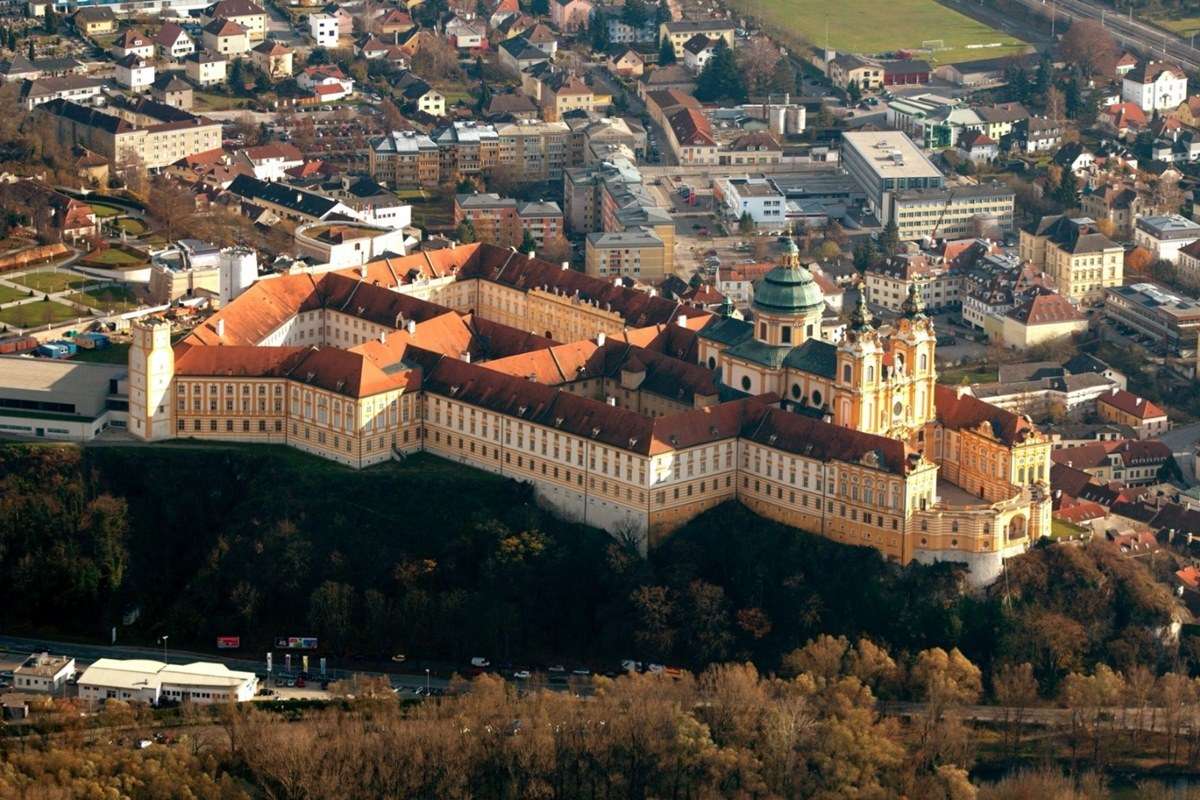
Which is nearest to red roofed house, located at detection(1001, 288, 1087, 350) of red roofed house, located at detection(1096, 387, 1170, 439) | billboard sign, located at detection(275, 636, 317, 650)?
red roofed house, located at detection(1096, 387, 1170, 439)

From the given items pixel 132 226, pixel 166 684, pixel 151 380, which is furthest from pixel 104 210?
pixel 166 684

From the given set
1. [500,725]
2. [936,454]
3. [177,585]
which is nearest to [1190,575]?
[936,454]

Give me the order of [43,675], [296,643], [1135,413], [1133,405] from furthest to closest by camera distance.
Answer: [1133,405]
[1135,413]
[296,643]
[43,675]

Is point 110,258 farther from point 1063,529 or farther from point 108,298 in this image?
point 1063,529

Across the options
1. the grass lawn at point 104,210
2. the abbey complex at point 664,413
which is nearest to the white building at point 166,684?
the abbey complex at point 664,413

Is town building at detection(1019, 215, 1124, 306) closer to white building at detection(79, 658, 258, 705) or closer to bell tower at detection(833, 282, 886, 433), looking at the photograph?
bell tower at detection(833, 282, 886, 433)

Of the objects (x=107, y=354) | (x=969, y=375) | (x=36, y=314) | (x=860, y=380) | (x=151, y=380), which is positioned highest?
(x=860, y=380)

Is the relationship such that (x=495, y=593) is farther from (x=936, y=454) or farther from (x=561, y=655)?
(x=936, y=454)
